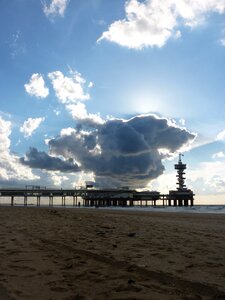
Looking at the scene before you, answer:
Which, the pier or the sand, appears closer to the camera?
the sand

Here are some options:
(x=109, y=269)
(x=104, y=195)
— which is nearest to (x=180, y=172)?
(x=104, y=195)

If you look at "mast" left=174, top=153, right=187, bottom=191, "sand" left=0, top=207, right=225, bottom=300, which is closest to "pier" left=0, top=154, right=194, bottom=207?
"mast" left=174, top=153, right=187, bottom=191

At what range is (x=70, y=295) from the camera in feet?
17.2

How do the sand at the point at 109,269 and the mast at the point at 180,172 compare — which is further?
the mast at the point at 180,172

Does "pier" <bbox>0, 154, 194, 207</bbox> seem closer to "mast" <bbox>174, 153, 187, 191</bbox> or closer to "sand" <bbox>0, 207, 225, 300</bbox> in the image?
"mast" <bbox>174, 153, 187, 191</bbox>

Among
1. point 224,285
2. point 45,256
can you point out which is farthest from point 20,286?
point 224,285

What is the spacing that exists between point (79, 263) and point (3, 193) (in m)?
152

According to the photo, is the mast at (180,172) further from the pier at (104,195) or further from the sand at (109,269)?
the sand at (109,269)

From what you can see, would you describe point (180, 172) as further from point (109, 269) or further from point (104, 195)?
point (109, 269)

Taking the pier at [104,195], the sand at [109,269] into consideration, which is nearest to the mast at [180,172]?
the pier at [104,195]

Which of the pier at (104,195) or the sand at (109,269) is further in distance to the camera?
the pier at (104,195)

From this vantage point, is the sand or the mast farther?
the mast

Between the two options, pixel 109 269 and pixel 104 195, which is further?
pixel 104 195

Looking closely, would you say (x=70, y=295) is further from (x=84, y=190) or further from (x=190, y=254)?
(x=84, y=190)
